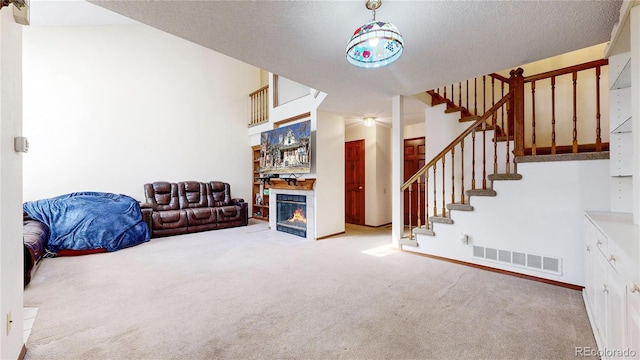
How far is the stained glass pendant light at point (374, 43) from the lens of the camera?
5.36 feet

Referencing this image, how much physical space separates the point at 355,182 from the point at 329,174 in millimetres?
1528

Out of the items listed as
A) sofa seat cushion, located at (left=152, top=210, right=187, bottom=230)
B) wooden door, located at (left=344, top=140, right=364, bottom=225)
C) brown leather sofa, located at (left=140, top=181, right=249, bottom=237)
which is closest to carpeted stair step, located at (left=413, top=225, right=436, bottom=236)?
wooden door, located at (left=344, top=140, right=364, bottom=225)

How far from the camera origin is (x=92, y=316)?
206 cm

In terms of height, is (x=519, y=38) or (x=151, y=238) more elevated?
(x=519, y=38)

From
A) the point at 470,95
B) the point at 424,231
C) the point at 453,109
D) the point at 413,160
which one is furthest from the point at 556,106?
the point at 424,231

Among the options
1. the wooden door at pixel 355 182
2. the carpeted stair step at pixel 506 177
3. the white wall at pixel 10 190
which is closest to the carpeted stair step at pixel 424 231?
the carpeted stair step at pixel 506 177

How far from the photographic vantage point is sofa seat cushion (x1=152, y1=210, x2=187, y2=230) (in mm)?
4965

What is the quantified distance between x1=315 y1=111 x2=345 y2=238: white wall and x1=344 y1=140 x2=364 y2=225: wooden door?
1090mm

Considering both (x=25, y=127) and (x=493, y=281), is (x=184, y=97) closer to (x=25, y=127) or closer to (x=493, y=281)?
(x=25, y=127)

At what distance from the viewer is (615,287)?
4.09 feet

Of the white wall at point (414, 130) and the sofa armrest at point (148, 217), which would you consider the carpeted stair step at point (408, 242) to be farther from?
the sofa armrest at point (148, 217)

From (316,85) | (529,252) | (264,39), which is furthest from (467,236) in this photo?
(264,39)

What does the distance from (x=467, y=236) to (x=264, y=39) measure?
10.6 ft

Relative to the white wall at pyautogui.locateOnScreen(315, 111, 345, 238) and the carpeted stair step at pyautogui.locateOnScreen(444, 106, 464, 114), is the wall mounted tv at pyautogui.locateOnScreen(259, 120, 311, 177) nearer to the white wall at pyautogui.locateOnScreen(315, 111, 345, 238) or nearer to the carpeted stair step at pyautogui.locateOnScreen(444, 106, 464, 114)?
the white wall at pyautogui.locateOnScreen(315, 111, 345, 238)
